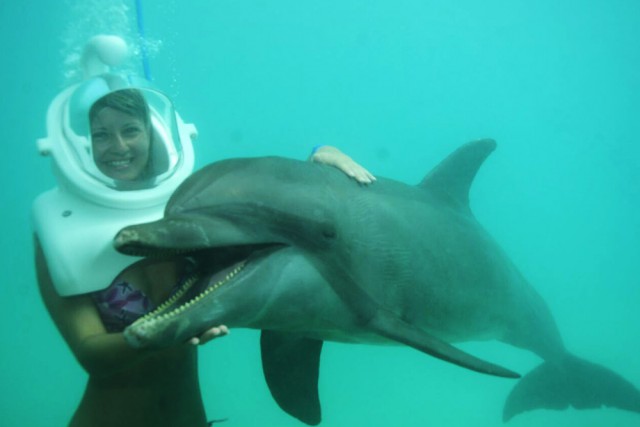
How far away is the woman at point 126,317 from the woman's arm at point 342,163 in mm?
24

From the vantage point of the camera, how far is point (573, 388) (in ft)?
26.3

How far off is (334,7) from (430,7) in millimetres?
9387

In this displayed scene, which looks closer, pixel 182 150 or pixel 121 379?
pixel 121 379

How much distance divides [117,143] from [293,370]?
2299mm

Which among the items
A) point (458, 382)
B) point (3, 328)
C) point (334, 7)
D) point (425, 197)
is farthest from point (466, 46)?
point (425, 197)

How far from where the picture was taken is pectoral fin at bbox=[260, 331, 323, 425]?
4449mm

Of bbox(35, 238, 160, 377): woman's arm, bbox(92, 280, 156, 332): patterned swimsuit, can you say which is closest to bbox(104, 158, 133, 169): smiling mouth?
bbox(35, 238, 160, 377): woman's arm

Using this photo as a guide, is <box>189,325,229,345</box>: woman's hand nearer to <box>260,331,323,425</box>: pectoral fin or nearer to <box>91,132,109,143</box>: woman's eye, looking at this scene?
<box>91,132,109,143</box>: woman's eye

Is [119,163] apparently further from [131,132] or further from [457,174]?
[457,174]

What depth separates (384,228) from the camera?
3.95 meters

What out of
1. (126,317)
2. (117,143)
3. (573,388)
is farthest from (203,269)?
(573,388)

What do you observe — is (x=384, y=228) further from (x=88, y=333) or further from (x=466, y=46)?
(x=466, y=46)

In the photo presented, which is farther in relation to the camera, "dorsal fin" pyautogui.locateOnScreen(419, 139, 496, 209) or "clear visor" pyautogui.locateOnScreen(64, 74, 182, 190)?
"dorsal fin" pyautogui.locateOnScreen(419, 139, 496, 209)

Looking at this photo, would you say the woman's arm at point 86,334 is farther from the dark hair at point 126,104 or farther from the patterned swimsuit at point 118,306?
the dark hair at point 126,104
